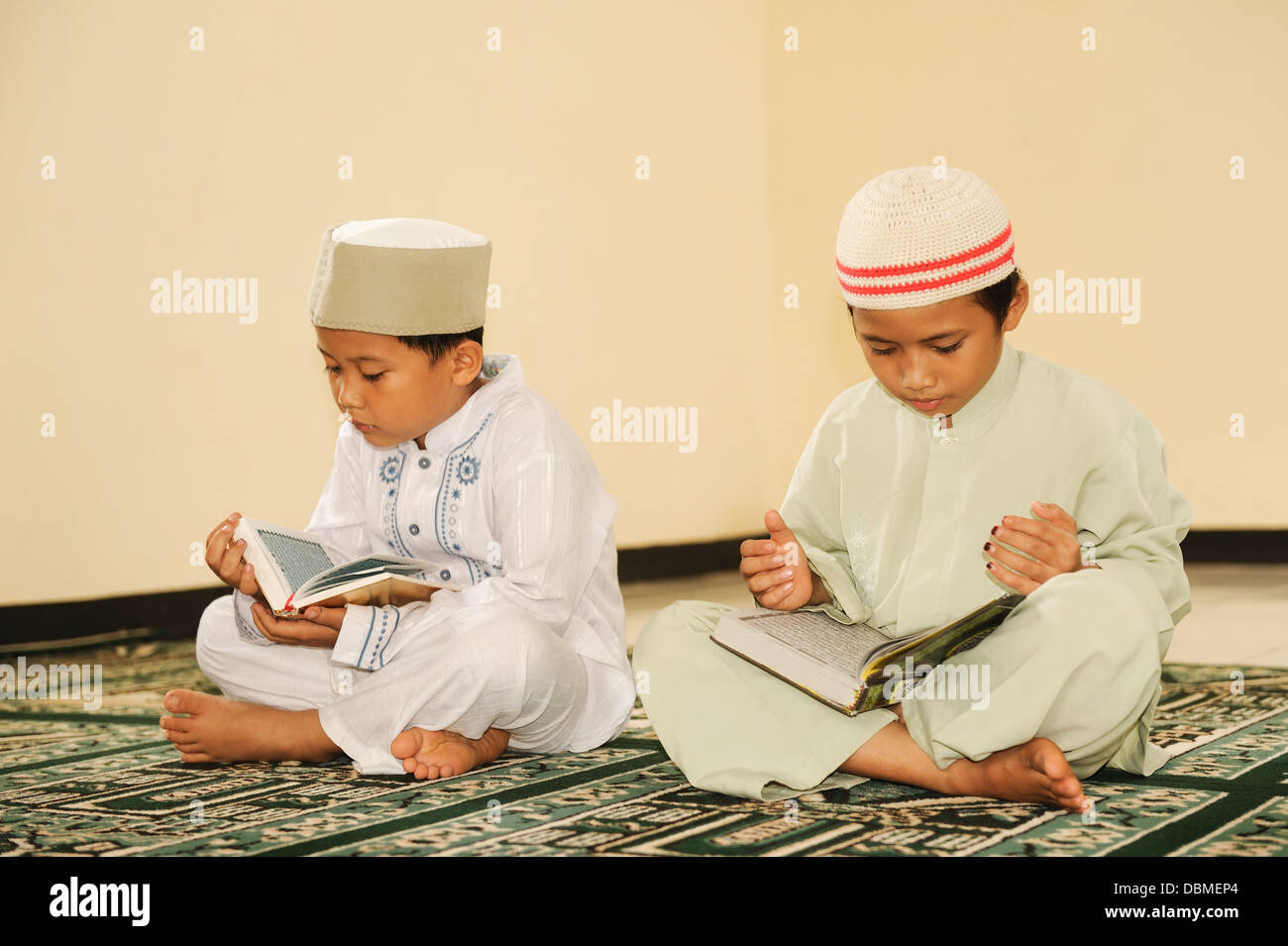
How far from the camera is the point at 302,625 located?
1882 mm

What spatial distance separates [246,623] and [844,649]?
3.17ft

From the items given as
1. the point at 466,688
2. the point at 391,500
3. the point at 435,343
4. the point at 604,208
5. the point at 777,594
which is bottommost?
the point at 466,688

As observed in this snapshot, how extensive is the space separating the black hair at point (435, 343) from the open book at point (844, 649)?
0.59 meters

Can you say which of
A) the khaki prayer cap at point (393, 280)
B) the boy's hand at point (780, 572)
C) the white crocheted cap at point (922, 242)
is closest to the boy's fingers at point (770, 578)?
the boy's hand at point (780, 572)

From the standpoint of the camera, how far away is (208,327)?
154 inches

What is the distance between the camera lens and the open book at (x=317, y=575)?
5.84 feet

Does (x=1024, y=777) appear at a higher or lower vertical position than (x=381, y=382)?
lower

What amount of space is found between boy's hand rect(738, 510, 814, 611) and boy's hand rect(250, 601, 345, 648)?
569 mm

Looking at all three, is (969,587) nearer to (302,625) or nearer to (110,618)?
(302,625)

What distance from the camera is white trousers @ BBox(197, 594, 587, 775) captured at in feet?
6.06
